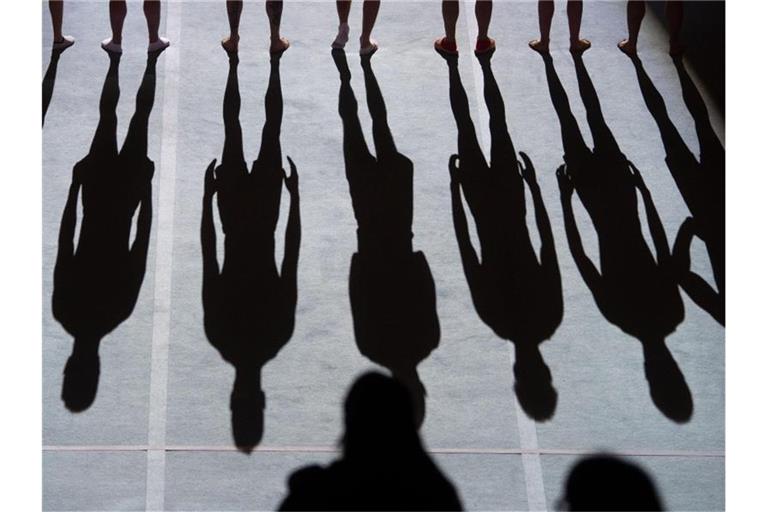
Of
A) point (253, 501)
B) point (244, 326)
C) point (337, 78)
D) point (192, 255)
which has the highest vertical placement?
point (337, 78)

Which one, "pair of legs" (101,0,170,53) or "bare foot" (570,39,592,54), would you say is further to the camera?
"bare foot" (570,39,592,54)

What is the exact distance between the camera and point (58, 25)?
36.3 feet

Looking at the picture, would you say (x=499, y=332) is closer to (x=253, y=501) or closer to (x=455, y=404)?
(x=455, y=404)

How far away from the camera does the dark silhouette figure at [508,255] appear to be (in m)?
8.22

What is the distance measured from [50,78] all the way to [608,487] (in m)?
6.72

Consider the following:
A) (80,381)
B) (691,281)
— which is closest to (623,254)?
(691,281)

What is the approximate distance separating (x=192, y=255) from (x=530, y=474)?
3.34 m

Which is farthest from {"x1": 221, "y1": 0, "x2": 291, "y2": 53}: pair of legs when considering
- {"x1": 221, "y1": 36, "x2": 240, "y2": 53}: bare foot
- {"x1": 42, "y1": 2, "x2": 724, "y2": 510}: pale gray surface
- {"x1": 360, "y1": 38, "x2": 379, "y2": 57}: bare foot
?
{"x1": 360, "y1": 38, "x2": 379, "y2": 57}: bare foot

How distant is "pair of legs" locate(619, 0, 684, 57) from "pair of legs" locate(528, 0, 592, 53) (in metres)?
0.43

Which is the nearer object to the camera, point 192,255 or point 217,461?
point 217,461

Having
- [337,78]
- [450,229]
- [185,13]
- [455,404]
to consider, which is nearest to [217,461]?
[455,404]

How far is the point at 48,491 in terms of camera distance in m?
7.11

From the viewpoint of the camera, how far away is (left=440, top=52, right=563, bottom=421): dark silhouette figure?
822 cm

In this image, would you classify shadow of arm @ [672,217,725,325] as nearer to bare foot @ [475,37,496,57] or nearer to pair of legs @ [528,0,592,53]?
pair of legs @ [528,0,592,53]
